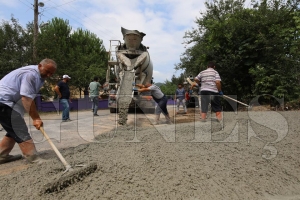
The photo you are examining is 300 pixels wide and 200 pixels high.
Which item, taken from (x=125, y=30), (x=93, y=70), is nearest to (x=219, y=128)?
(x=125, y=30)

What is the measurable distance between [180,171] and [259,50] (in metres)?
10.7

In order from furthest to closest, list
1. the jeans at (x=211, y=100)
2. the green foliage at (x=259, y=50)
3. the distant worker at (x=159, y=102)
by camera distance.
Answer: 1. the green foliage at (x=259, y=50)
2. the distant worker at (x=159, y=102)
3. the jeans at (x=211, y=100)

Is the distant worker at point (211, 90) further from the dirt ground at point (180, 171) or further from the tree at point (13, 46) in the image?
the tree at point (13, 46)

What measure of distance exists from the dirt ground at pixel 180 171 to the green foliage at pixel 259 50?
296 inches

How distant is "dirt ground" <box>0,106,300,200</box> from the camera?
257 cm

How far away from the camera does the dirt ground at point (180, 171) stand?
2.57 meters

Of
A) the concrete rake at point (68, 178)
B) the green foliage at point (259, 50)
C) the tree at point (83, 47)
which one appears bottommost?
the concrete rake at point (68, 178)

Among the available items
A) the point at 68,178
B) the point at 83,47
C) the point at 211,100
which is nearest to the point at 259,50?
the point at 211,100

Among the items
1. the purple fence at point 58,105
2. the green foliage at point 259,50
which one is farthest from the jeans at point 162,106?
the purple fence at point 58,105

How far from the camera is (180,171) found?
2889 millimetres

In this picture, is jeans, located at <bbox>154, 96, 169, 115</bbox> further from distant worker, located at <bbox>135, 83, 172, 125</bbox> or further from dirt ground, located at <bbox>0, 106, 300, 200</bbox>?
dirt ground, located at <bbox>0, 106, 300, 200</bbox>

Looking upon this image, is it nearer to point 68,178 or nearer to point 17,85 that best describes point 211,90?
point 17,85

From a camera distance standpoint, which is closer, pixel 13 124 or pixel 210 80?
pixel 13 124

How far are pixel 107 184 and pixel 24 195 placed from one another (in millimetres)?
886
